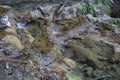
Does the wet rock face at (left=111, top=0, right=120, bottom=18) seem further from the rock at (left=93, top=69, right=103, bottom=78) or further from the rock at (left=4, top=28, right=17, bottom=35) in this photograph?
the rock at (left=4, top=28, right=17, bottom=35)

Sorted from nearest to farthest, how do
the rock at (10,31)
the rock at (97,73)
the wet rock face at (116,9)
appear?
the rock at (97,73) → the rock at (10,31) → the wet rock face at (116,9)

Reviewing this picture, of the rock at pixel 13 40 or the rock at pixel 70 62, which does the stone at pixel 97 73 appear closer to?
the rock at pixel 70 62

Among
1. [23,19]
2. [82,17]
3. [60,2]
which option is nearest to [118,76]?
[82,17]

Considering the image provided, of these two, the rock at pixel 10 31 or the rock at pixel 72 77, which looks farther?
the rock at pixel 10 31

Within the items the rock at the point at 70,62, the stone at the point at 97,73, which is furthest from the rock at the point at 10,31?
the stone at the point at 97,73

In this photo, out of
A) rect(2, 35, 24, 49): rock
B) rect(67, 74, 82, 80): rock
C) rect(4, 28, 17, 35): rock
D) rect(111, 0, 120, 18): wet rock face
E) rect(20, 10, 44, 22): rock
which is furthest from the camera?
rect(111, 0, 120, 18): wet rock face

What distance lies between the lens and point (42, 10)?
9.25m

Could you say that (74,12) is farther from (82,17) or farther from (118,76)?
(118,76)

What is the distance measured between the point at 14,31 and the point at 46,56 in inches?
65.6

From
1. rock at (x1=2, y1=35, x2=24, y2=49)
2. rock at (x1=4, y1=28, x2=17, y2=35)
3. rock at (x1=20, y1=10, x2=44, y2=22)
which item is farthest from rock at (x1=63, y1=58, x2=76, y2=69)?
rock at (x1=20, y1=10, x2=44, y2=22)

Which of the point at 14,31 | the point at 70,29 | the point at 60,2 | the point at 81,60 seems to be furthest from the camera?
the point at 60,2

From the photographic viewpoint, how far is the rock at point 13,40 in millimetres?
6796

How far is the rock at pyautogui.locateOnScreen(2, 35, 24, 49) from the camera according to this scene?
680 centimetres

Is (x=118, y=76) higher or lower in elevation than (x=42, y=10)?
lower
